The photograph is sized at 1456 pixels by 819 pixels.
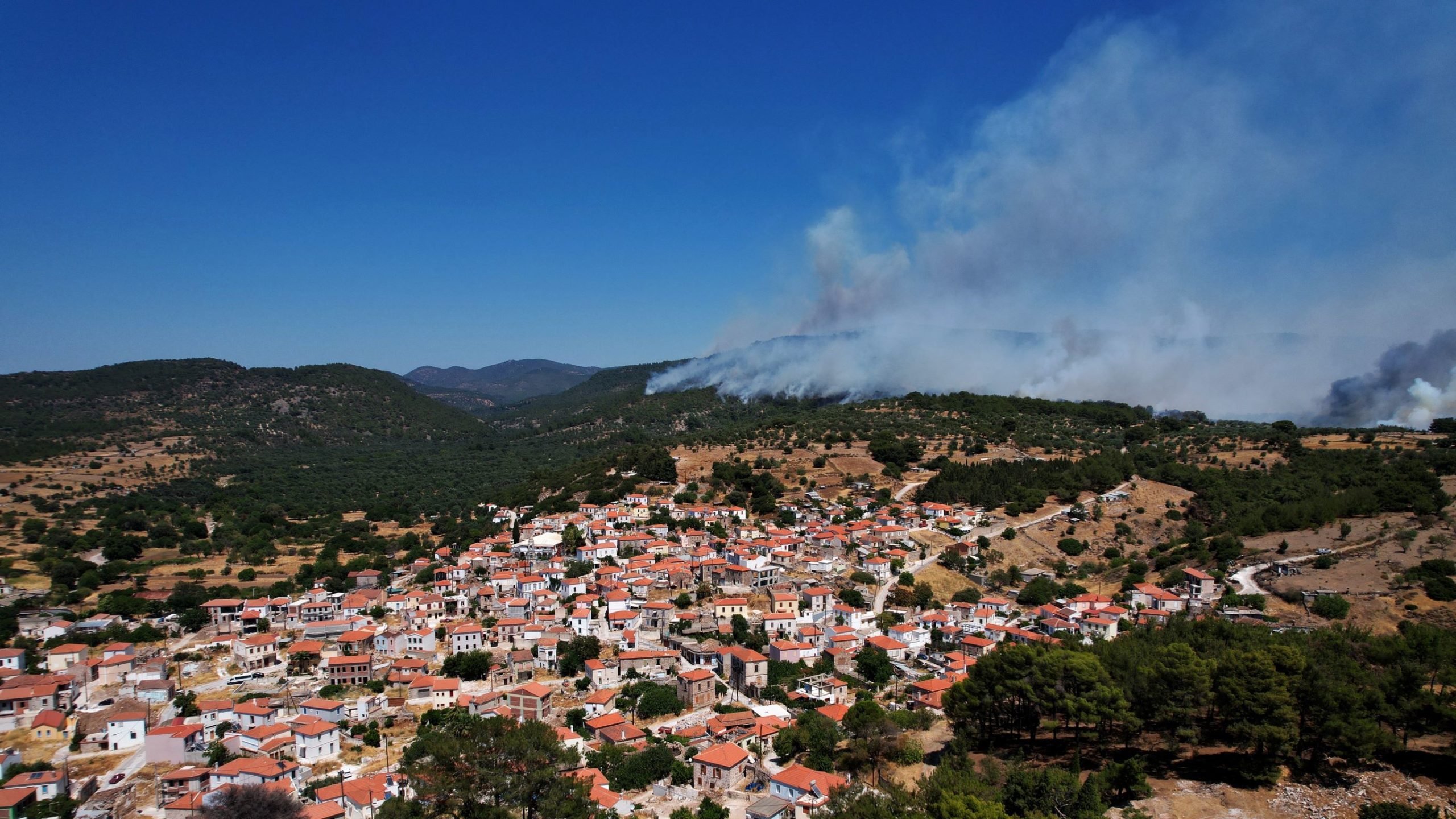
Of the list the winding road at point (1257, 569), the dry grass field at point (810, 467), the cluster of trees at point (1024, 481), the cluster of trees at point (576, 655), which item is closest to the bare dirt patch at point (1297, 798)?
the winding road at point (1257, 569)

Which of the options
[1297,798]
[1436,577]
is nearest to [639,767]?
[1297,798]

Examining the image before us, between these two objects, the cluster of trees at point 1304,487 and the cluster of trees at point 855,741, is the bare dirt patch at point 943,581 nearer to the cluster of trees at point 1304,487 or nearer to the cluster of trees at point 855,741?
the cluster of trees at point 1304,487

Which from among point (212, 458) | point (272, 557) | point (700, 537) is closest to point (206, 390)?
point (212, 458)

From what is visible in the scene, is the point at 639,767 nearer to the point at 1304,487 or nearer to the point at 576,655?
the point at 576,655

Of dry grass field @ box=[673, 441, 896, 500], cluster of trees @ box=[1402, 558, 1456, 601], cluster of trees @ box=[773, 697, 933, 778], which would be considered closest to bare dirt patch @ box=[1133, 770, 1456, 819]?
cluster of trees @ box=[773, 697, 933, 778]

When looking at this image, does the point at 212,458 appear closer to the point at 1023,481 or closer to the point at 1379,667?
the point at 1023,481

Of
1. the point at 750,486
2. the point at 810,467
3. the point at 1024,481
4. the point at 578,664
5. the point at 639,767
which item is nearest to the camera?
the point at 639,767

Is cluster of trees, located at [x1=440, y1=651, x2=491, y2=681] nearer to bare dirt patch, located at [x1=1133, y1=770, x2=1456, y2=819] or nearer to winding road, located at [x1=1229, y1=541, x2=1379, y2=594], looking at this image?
bare dirt patch, located at [x1=1133, y1=770, x2=1456, y2=819]
